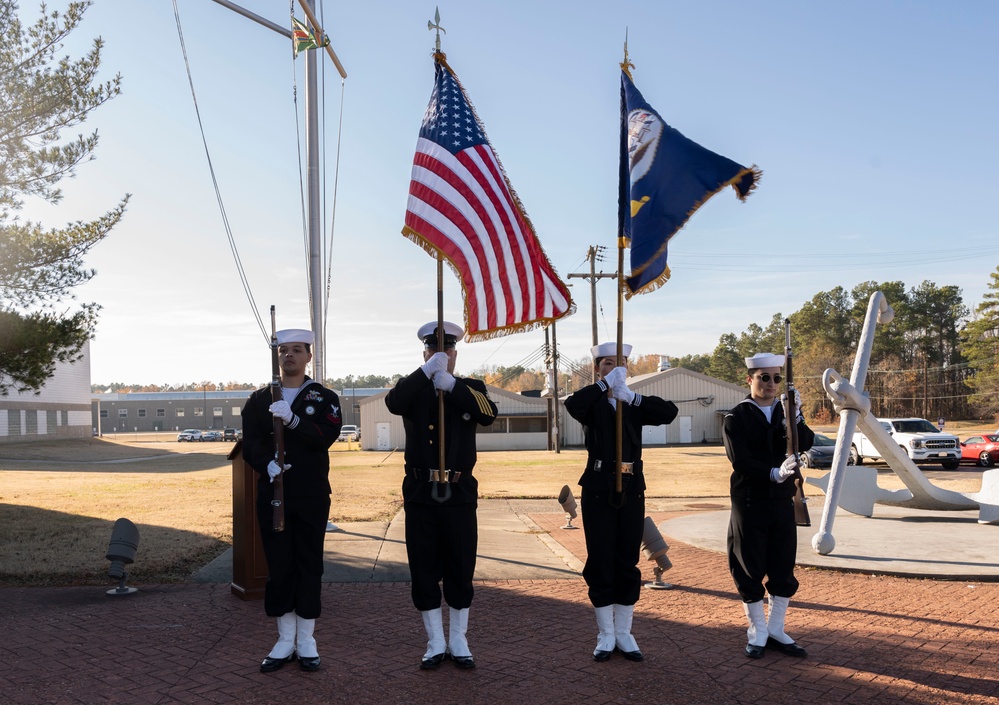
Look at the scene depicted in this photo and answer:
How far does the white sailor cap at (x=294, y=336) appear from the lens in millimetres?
5195

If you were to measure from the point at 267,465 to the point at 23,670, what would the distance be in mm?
1954

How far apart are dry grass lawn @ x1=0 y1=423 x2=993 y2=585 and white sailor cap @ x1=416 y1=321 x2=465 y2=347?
14.0 feet

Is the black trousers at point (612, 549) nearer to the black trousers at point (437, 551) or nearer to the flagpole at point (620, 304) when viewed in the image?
the flagpole at point (620, 304)

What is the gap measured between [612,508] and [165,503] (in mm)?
12614

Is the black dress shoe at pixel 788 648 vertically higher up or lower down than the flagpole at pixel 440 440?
lower down

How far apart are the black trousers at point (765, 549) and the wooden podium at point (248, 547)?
385cm

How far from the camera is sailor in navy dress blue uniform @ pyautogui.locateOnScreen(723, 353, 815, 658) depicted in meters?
5.20

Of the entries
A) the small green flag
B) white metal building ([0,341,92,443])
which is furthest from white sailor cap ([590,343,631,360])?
white metal building ([0,341,92,443])

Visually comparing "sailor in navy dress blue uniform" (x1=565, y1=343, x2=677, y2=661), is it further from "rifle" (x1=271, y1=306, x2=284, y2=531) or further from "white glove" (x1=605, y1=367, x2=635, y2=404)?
"rifle" (x1=271, y1=306, x2=284, y2=531)

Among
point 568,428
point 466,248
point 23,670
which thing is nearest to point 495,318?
point 466,248

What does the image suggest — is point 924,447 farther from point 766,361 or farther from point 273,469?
point 273,469

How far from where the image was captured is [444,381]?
491 cm

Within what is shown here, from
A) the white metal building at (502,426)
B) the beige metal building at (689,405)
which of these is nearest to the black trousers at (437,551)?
the white metal building at (502,426)

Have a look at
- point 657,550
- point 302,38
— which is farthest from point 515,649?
point 302,38
